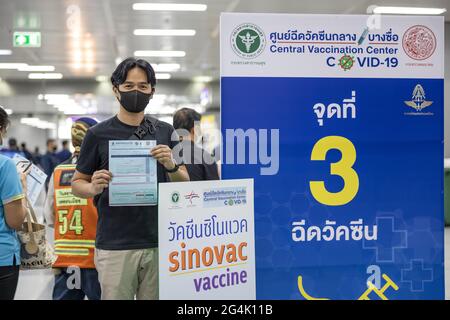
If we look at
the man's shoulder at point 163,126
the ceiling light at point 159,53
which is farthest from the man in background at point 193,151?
the ceiling light at point 159,53

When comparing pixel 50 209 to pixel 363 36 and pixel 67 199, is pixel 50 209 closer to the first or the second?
pixel 67 199

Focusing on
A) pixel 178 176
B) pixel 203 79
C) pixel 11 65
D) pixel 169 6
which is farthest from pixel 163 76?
pixel 178 176

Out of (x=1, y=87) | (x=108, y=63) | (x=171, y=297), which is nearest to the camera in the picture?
(x=171, y=297)

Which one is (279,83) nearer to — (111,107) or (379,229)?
(379,229)

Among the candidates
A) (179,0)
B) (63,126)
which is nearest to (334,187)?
(179,0)

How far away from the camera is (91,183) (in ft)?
7.13

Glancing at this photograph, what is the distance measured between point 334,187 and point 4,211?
4.45 ft

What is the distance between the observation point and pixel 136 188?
214cm

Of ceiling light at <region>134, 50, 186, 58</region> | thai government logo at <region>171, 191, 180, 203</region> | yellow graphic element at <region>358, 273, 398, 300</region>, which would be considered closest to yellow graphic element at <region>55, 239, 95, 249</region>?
thai government logo at <region>171, 191, 180, 203</region>

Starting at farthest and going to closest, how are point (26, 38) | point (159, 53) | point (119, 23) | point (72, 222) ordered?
1. point (159, 53)
2. point (26, 38)
3. point (119, 23)
4. point (72, 222)

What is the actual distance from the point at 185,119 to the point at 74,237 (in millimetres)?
1039

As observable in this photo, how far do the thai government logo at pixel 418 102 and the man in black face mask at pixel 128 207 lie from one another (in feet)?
3.36

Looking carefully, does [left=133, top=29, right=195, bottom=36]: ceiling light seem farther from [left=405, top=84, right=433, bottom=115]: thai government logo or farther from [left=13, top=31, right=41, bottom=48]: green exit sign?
[left=405, top=84, right=433, bottom=115]: thai government logo

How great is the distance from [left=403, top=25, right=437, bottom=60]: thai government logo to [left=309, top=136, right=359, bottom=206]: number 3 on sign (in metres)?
0.48
